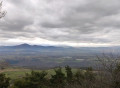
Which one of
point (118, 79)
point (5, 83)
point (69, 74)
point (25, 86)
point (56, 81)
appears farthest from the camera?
point (69, 74)

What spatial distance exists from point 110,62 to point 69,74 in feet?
93.1

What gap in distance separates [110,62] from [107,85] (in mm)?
1904

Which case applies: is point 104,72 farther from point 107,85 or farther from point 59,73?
point 59,73

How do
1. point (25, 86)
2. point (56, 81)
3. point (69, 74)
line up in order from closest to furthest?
point (25, 86) < point (56, 81) < point (69, 74)

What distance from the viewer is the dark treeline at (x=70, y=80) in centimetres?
1113

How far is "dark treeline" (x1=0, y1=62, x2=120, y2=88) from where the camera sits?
11.1m

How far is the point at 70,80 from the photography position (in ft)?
115

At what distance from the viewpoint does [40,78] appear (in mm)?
31781

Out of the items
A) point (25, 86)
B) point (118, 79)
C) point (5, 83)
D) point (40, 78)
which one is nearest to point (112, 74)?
point (118, 79)

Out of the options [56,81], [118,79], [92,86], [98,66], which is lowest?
[56,81]

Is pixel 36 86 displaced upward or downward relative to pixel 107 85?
downward

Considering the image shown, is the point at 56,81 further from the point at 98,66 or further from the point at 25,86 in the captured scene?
the point at 98,66

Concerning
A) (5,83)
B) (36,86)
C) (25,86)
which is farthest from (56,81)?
(5,83)

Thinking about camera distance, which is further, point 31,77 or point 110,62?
point 31,77
